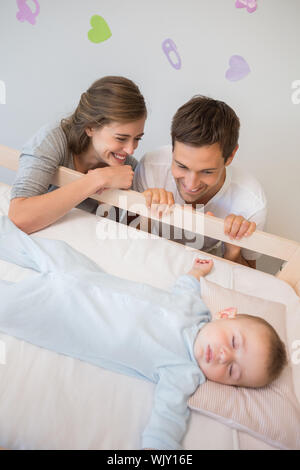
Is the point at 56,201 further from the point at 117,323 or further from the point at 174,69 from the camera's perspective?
the point at 174,69

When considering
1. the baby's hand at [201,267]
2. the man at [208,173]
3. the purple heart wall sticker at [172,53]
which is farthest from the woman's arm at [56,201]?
the purple heart wall sticker at [172,53]

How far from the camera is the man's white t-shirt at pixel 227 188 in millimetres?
1156

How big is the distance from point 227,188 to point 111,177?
0.42 meters

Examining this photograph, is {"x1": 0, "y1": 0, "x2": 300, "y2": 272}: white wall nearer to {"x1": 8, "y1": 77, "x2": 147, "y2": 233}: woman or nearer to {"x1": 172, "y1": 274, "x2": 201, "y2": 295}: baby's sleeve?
{"x1": 8, "y1": 77, "x2": 147, "y2": 233}: woman

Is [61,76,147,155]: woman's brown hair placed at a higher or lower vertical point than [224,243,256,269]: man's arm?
higher

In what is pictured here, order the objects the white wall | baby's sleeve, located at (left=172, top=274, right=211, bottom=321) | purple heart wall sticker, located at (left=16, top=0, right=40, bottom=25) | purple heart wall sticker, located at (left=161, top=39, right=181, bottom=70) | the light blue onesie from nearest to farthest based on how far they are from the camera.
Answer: the light blue onesie, baby's sleeve, located at (left=172, top=274, right=211, bottom=321), the white wall, purple heart wall sticker, located at (left=161, top=39, right=181, bottom=70), purple heart wall sticker, located at (left=16, top=0, right=40, bottom=25)

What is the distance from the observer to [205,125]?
3.09 feet

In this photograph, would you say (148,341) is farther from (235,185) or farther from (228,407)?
(235,185)

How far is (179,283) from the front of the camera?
0.95 metres

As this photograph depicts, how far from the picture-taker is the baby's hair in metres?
0.75

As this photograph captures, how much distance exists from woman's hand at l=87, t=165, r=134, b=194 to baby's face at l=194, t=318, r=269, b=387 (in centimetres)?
52

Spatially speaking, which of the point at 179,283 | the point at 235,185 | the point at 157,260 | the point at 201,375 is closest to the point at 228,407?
the point at 201,375

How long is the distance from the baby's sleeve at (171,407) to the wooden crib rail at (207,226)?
1.39 ft

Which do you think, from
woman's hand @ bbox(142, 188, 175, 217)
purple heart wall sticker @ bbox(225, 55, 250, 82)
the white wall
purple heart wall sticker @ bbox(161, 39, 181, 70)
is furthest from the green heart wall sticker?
woman's hand @ bbox(142, 188, 175, 217)
